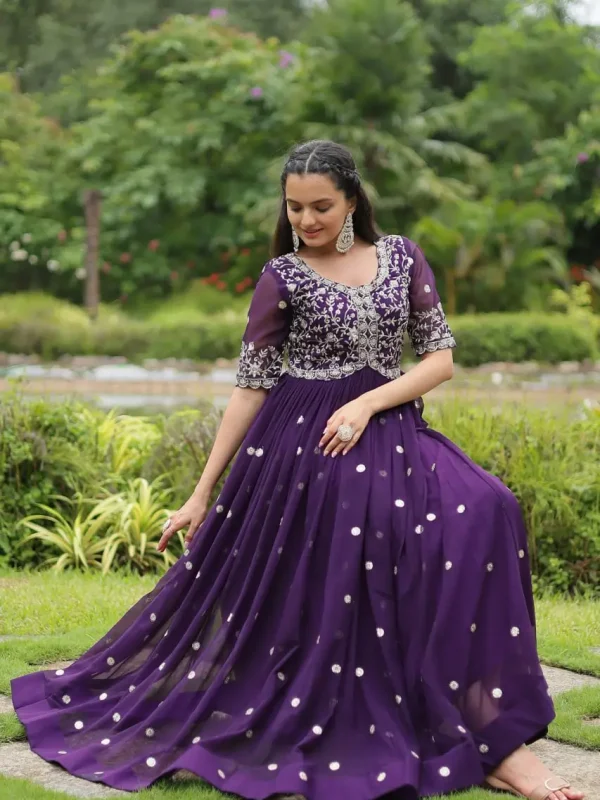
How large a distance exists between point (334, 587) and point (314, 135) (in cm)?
1721

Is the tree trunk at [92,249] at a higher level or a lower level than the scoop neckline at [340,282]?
higher

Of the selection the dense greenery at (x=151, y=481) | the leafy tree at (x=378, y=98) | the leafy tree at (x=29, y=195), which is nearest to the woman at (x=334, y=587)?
the dense greenery at (x=151, y=481)

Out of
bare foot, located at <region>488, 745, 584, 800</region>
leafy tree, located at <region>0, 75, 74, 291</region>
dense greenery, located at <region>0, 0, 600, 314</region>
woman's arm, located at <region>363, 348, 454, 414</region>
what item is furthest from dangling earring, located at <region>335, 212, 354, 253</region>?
leafy tree, located at <region>0, 75, 74, 291</region>

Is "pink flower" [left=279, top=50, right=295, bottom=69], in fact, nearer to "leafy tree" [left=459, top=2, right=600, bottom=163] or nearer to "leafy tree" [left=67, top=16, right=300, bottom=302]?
"leafy tree" [left=67, top=16, right=300, bottom=302]

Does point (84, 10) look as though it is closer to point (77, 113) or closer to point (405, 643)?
point (77, 113)

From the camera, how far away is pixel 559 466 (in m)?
5.41

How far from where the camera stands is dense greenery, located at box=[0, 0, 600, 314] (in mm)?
19156

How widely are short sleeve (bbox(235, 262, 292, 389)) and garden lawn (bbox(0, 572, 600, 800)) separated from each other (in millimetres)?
1068

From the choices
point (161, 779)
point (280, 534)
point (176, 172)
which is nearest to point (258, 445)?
point (280, 534)

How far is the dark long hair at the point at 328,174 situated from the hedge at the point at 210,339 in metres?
11.9

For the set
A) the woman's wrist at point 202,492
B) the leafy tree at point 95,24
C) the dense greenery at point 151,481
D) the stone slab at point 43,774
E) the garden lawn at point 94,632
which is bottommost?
the stone slab at point 43,774

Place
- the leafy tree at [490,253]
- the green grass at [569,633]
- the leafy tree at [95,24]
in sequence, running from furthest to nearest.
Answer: the leafy tree at [95,24]
the leafy tree at [490,253]
the green grass at [569,633]

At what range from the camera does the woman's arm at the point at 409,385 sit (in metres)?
3.00

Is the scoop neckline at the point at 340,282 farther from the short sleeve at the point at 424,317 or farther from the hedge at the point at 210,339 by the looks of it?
the hedge at the point at 210,339
